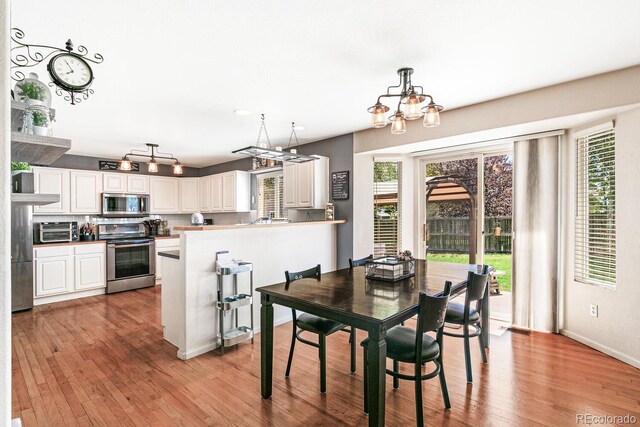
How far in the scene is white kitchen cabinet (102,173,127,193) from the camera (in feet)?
19.5

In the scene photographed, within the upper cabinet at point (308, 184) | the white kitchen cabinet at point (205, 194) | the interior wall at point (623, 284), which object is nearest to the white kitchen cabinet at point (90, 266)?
the white kitchen cabinet at point (205, 194)

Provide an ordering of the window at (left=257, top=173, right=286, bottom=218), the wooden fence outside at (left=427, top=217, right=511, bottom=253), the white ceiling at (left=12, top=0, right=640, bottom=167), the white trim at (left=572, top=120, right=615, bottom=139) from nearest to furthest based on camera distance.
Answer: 1. the white ceiling at (left=12, top=0, right=640, bottom=167)
2. the white trim at (left=572, top=120, right=615, bottom=139)
3. the wooden fence outside at (left=427, top=217, right=511, bottom=253)
4. the window at (left=257, top=173, right=286, bottom=218)

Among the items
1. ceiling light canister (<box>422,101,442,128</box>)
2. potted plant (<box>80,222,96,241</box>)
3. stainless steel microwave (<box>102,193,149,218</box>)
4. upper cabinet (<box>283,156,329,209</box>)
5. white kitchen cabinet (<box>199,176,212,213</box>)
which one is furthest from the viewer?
white kitchen cabinet (<box>199,176,212,213</box>)

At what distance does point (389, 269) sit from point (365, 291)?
1.34 feet

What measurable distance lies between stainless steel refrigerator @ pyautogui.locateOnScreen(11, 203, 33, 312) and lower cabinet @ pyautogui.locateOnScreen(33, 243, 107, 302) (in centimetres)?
18

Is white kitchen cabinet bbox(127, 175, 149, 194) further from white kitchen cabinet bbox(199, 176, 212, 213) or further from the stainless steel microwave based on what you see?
white kitchen cabinet bbox(199, 176, 212, 213)

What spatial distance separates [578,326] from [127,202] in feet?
23.4

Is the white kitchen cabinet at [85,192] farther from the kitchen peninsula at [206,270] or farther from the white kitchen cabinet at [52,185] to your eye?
the kitchen peninsula at [206,270]

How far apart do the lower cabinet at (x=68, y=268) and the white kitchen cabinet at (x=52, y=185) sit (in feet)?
2.49

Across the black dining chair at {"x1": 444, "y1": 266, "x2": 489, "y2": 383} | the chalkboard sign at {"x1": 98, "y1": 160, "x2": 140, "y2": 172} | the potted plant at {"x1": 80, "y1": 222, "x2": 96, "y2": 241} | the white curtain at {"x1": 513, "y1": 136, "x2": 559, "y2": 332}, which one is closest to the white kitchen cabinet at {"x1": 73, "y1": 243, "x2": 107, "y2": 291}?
the potted plant at {"x1": 80, "y1": 222, "x2": 96, "y2": 241}

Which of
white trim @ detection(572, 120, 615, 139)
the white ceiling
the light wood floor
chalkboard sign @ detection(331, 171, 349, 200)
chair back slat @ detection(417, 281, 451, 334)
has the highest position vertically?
the white ceiling

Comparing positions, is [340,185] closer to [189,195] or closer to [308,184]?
[308,184]

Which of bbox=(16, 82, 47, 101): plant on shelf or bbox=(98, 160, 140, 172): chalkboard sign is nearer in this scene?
bbox=(16, 82, 47, 101): plant on shelf

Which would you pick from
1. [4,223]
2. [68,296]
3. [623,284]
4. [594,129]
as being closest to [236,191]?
[68,296]
